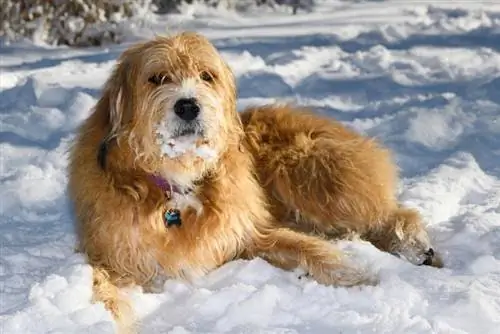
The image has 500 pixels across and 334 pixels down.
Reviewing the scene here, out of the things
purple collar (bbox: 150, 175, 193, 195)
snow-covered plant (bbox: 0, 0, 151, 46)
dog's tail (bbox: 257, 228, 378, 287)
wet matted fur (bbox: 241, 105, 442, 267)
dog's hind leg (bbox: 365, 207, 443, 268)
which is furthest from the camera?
snow-covered plant (bbox: 0, 0, 151, 46)

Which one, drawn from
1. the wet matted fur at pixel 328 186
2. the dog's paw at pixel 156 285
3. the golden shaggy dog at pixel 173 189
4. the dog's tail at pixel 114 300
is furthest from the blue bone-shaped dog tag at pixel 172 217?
the wet matted fur at pixel 328 186

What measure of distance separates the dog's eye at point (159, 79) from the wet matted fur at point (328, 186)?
40.2 inches

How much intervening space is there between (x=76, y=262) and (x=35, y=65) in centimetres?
530

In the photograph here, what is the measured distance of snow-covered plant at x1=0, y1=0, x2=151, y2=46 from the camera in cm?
1098

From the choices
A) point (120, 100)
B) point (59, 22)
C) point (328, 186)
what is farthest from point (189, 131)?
point (59, 22)

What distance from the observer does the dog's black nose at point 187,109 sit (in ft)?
14.2

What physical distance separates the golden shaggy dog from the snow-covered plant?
20.6ft

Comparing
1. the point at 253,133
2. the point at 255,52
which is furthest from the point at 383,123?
the point at 255,52

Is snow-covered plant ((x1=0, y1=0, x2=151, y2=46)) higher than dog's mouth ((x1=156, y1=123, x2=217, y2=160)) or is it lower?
lower

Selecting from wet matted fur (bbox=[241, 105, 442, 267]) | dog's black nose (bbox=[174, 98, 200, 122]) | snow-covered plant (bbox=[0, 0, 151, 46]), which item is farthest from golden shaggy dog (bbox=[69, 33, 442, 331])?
snow-covered plant (bbox=[0, 0, 151, 46])

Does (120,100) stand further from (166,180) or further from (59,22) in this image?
(59,22)

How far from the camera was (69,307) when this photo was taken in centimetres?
411

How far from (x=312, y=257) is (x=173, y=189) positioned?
82 centimetres

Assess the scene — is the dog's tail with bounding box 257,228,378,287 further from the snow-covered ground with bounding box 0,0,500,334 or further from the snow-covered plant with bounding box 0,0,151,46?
the snow-covered plant with bounding box 0,0,151,46
